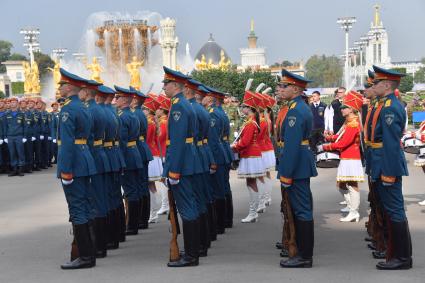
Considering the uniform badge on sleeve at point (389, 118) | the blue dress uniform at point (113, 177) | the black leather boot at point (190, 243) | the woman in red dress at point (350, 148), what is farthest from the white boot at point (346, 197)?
the uniform badge on sleeve at point (389, 118)

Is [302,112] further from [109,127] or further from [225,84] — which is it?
[225,84]

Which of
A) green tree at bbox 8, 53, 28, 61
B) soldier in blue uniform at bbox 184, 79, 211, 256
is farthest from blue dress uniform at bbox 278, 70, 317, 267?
green tree at bbox 8, 53, 28, 61

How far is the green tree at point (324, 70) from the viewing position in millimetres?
173250

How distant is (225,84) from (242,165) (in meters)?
36.4

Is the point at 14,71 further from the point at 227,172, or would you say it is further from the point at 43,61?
the point at 227,172

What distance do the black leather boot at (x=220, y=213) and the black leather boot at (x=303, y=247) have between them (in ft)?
9.28

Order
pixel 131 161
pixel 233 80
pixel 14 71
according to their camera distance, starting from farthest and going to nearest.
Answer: pixel 14 71 < pixel 233 80 < pixel 131 161

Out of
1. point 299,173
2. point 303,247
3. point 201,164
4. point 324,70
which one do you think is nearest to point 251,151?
point 201,164

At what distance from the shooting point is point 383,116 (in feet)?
28.5

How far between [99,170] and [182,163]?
1260 mm

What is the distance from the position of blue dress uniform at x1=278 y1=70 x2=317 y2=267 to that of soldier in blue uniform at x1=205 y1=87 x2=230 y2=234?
8.06 ft

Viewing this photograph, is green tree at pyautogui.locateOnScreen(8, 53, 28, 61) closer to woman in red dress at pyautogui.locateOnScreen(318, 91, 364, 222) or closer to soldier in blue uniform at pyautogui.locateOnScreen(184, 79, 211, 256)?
woman in red dress at pyautogui.locateOnScreen(318, 91, 364, 222)

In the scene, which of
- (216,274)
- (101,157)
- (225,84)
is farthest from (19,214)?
(225,84)

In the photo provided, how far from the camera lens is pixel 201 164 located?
30.9 feet
